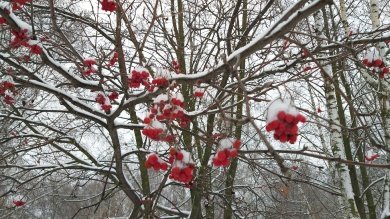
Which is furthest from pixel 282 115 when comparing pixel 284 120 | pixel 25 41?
pixel 25 41

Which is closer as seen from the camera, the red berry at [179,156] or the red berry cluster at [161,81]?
the red berry at [179,156]

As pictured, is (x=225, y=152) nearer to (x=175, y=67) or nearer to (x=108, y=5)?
(x=108, y=5)

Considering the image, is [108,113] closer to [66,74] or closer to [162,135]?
[66,74]

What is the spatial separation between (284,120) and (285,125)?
1.0 inches

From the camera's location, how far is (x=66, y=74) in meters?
3.36

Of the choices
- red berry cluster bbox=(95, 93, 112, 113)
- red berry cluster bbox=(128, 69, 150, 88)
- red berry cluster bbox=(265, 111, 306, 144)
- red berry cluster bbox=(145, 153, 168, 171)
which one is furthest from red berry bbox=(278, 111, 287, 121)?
red berry cluster bbox=(95, 93, 112, 113)

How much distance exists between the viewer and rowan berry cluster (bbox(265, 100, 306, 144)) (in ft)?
5.10

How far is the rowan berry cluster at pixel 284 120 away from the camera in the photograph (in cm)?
155

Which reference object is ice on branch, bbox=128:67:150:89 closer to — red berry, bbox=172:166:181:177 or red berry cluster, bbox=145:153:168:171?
red berry cluster, bbox=145:153:168:171

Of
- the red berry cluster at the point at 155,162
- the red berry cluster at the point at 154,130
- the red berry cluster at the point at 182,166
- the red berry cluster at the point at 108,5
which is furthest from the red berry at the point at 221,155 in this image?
the red berry cluster at the point at 108,5

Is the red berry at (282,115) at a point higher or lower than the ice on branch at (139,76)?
lower

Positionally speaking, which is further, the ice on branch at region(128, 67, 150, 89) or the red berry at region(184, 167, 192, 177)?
the ice on branch at region(128, 67, 150, 89)

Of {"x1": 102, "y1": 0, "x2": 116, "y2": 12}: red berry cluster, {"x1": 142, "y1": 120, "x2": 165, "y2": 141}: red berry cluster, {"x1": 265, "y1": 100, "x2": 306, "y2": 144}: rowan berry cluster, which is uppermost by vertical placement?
{"x1": 102, "y1": 0, "x2": 116, "y2": 12}: red berry cluster

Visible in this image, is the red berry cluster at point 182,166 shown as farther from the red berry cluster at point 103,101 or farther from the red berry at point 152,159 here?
the red berry cluster at point 103,101
